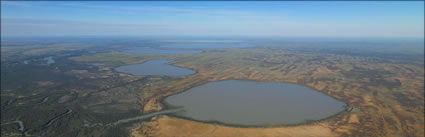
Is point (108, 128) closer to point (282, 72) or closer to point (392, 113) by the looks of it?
point (392, 113)

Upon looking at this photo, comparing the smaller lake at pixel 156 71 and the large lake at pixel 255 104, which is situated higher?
the smaller lake at pixel 156 71

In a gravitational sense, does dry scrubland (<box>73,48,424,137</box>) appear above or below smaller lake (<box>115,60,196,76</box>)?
below

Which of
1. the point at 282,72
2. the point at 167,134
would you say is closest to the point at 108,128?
the point at 167,134

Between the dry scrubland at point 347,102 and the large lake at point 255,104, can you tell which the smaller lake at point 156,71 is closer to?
the dry scrubland at point 347,102

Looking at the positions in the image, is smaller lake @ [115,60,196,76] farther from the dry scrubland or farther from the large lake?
the large lake

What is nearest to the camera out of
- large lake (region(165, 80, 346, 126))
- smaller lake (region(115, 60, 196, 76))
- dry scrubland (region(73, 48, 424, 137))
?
dry scrubland (region(73, 48, 424, 137))

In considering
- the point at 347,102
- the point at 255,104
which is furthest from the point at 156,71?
the point at 347,102

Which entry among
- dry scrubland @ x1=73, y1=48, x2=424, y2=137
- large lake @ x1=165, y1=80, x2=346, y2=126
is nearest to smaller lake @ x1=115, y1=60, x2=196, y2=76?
dry scrubland @ x1=73, y1=48, x2=424, y2=137

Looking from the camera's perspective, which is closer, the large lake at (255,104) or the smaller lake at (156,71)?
the large lake at (255,104)

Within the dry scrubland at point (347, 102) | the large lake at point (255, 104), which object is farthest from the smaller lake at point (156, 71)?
the large lake at point (255, 104)
